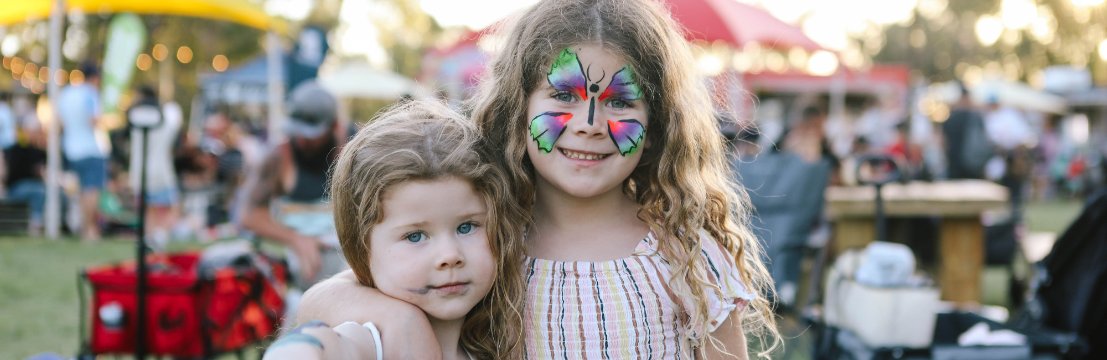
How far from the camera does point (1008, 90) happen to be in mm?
24281

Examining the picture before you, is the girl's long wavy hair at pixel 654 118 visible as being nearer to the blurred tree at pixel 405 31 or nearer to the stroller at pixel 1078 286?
the stroller at pixel 1078 286

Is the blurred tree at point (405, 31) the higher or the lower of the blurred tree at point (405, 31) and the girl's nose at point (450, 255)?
the higher

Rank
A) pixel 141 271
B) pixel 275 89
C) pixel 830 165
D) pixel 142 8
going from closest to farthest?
pixel 141 271 → pixel 830 165 → pixel 142 8 → pixel 275 89

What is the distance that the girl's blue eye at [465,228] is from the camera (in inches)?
62.5

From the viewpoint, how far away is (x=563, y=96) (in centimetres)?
176

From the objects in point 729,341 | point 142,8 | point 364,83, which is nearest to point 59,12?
point 142,8

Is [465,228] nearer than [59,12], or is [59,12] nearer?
[465,228]

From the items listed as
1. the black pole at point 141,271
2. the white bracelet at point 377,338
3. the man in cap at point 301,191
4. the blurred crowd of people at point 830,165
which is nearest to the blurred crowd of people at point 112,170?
the man in cap at point 301,191

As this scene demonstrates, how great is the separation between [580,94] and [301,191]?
120 inches

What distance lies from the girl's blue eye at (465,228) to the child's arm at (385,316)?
6.3 inches

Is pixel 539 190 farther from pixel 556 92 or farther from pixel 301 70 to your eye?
pixel 301 70

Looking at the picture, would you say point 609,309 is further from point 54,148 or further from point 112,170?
point 112,170

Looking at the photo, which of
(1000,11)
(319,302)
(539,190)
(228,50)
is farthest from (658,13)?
(1000,11)

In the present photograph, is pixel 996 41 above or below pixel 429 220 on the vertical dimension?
above
